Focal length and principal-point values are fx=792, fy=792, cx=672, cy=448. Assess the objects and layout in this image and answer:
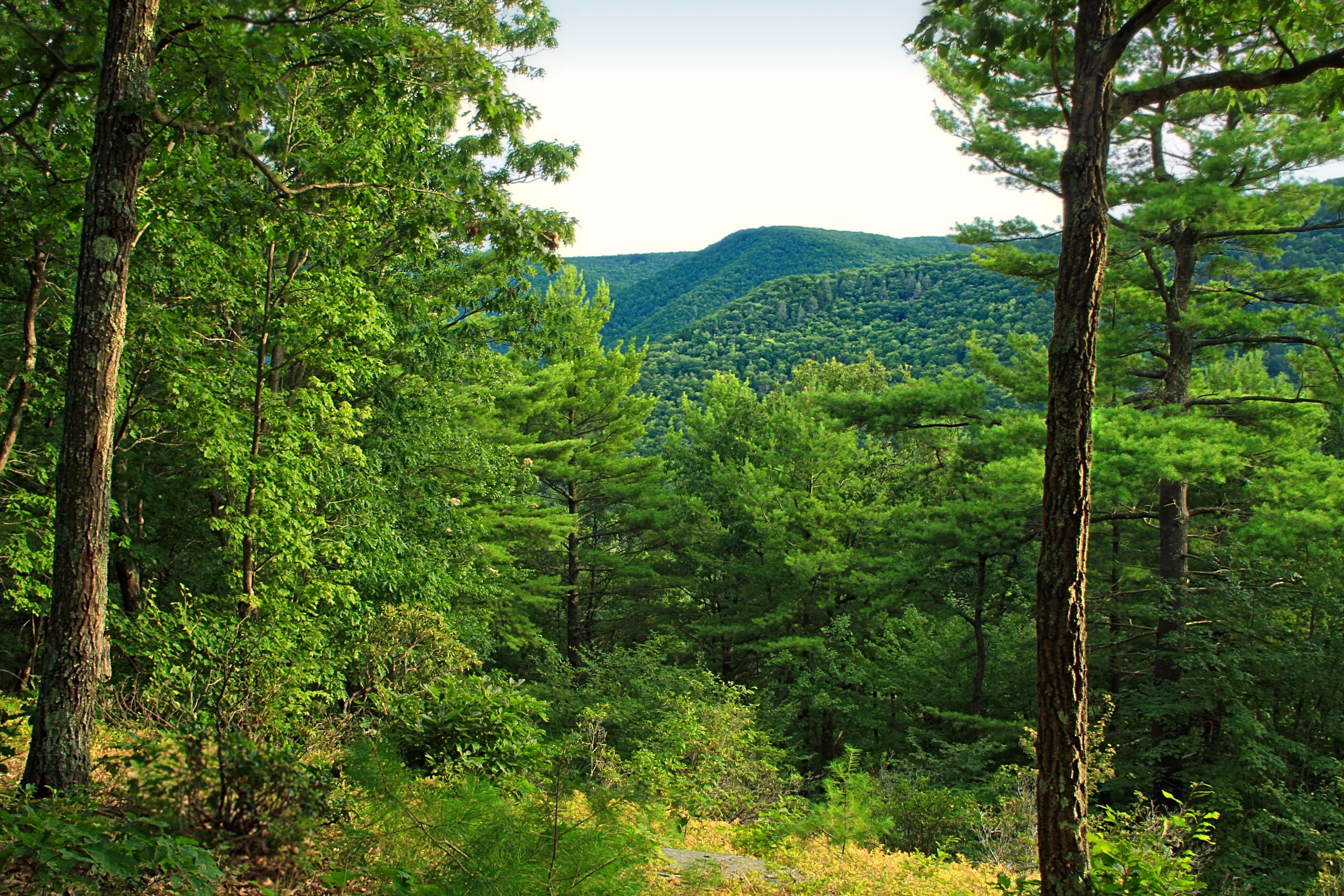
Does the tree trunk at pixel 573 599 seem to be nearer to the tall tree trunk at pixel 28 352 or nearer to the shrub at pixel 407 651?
the shrub at pixel 407 651

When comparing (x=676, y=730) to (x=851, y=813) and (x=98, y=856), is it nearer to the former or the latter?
(x=851, y=813)

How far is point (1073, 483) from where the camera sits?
3.11m

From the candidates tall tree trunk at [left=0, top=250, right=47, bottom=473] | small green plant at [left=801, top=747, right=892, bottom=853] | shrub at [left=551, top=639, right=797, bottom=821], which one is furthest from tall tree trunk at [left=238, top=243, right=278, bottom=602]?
small green plant at [left=801, top=747, right=892, bottom=853]

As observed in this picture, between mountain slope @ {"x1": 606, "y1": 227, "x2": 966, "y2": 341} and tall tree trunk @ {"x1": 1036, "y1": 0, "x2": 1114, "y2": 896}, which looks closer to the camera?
tall tree trunk @ {"x1": 1036, "y1": 0, "x2": 1114, "y2": 896}

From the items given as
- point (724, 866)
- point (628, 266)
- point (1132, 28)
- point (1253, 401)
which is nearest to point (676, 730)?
point (724, 866)

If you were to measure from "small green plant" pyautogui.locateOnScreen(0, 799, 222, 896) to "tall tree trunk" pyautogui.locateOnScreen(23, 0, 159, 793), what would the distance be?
0.84 m

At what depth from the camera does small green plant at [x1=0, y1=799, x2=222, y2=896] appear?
266 cm

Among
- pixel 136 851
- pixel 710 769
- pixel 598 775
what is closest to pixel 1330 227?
pixel 710 769

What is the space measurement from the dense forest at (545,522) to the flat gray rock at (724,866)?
0.07 meters

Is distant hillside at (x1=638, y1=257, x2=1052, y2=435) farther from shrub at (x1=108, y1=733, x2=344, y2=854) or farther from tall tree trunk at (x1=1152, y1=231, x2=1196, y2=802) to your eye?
shrub at (x1=108, y1=733, x2=344, y2=854)

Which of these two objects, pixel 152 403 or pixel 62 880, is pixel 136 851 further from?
pixel 152 403

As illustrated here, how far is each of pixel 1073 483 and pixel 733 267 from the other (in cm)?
8768

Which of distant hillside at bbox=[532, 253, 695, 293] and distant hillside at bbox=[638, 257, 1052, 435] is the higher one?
distant hillside at bbox=[532, 253, 695, 293]

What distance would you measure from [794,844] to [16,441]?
8.57 metres
